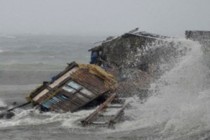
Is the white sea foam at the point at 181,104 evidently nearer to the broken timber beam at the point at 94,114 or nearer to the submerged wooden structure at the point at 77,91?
the broken timber beam at the point at 94,114

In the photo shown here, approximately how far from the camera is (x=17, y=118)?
20625 mm

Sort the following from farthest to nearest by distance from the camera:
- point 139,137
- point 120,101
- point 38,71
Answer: point 38,71 < point 120,101 < point 139,137

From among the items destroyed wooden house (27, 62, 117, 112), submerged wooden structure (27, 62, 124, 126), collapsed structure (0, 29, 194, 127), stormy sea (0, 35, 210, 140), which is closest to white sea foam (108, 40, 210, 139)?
stormy sea (0, 35, 210, 140)

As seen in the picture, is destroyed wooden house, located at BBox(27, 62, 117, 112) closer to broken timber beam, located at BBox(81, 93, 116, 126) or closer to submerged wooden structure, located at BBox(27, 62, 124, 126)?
submerged wooden structure, located at BBox(27, 62, 124, 126)

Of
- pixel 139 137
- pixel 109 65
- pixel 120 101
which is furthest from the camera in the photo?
pixel 109 65

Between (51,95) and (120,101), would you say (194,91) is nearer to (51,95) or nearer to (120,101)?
(120,101)

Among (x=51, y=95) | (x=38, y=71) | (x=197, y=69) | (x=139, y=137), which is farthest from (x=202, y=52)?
(x=38, y=71)

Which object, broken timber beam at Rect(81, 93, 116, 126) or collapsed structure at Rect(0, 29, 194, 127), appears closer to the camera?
broken timber beam at Rect(81, 93, 116, 126)

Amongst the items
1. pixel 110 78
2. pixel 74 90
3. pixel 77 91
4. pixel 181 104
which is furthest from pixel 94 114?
pixel 110 78

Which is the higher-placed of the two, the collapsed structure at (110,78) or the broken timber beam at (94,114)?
the collapsed structure at (110,78)

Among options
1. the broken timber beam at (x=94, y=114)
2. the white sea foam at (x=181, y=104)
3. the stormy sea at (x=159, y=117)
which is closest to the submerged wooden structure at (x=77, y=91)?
the broken timber beam at (x=94, y=114)

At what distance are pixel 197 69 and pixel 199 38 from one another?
2885 mm

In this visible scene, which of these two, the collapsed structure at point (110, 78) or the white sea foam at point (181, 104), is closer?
the white sea foam at point (181, 104)

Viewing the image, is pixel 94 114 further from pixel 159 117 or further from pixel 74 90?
pixel 74 90
